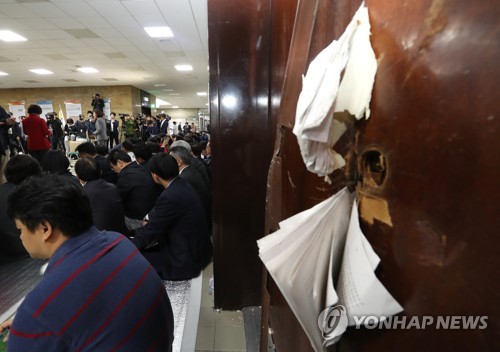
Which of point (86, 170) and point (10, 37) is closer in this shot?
point (86, 170)

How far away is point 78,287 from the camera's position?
89 cm

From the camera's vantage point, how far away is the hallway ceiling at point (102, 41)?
486 cm

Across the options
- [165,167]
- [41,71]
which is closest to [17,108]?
[41,71]

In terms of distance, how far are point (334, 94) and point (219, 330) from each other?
6.88 feet

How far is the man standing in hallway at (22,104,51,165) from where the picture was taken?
5219 mm

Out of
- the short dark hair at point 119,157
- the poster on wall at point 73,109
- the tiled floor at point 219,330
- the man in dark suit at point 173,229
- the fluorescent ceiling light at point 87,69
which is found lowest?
the tiled floor at point 219,330

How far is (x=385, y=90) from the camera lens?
55 cm

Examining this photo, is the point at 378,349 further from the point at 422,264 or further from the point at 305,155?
the point at 305,155

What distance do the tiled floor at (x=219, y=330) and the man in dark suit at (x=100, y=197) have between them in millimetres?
1006

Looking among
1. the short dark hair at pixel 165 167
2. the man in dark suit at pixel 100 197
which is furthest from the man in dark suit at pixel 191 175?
the man in dark suit at pixel 100 197

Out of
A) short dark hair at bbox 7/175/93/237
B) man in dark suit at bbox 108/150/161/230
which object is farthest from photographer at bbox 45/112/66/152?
short dark hair at bbox 7/175/93/237

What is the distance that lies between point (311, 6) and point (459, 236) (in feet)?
2.81

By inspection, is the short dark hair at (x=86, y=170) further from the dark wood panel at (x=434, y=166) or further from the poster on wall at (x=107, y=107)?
the poster on wall at (x=107, y=107)

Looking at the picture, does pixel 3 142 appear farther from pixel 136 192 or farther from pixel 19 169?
pixel 136 192
